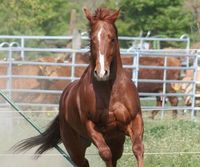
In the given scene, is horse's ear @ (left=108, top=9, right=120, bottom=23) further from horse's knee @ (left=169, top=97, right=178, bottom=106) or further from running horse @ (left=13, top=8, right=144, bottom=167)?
horse's knee @ (left=169, top=97, right=178, bottom=106)

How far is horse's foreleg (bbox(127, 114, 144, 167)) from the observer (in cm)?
670

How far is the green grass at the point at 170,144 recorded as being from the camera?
941 centimetres

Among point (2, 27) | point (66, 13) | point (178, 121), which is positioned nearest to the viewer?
point (178, 121)

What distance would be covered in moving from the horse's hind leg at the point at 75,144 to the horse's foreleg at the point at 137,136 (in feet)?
3.69

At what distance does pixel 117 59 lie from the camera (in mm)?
6859

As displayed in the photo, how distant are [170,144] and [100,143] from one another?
3884 mm

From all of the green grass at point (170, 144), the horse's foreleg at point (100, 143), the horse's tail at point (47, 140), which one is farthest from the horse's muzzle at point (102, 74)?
the green grass at point (170, 144)

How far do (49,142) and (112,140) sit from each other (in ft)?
5.04

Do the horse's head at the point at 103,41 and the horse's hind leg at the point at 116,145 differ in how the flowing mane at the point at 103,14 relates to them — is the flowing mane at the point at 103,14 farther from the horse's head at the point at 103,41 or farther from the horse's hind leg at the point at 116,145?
the horse's hind leg at the point at 116,145

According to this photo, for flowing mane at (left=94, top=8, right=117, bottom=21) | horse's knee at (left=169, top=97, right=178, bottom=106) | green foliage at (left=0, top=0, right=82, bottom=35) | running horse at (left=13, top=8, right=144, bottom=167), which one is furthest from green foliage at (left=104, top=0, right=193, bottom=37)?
flowing mane at (left=94, top=8, right=117, bottom=21)

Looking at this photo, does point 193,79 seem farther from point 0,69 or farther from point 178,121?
point 0,69

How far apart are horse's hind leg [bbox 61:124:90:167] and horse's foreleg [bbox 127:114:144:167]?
1.12 m

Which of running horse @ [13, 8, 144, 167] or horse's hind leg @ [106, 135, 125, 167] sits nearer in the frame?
running horse @ [13, 8, 144, 167]

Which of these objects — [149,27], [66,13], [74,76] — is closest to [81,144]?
[74,76]
